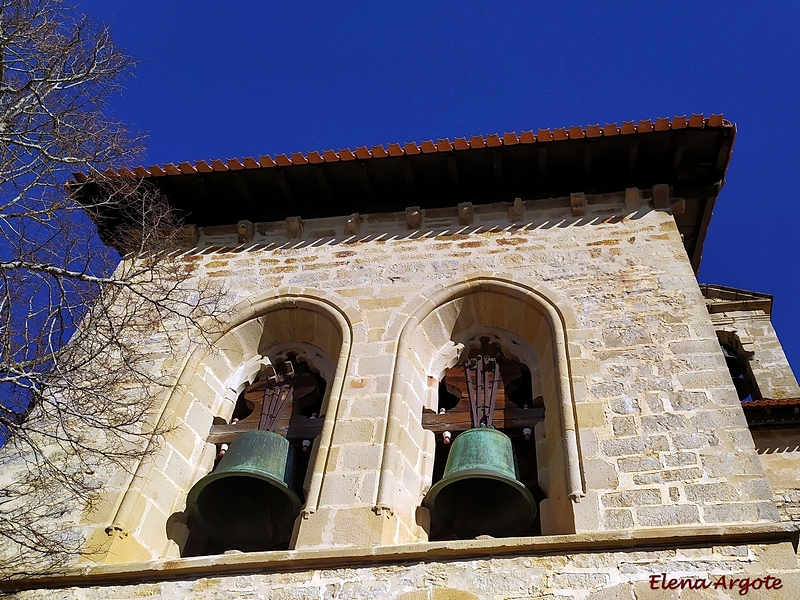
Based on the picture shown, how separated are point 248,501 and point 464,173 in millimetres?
4030

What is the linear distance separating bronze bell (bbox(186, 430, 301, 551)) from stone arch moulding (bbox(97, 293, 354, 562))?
0.24 m

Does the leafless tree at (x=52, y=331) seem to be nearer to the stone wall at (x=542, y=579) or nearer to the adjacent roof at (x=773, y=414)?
the stone wall at (x=542, y=579)

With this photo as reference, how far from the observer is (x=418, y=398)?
6.69 m

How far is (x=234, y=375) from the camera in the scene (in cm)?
745

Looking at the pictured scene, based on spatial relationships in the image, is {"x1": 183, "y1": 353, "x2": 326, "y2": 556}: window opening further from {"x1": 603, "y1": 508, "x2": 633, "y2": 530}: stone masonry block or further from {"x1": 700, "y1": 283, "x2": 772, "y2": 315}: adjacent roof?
{"x1": 700, "y1": 283, "x2": 772, "y2": 315}: adjacent roof

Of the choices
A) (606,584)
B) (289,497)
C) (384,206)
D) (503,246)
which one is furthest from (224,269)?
(606,584)

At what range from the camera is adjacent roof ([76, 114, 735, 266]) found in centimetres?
826

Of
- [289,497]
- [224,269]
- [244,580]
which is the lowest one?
[244,580]

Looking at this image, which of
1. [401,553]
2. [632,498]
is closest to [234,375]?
[401,553]

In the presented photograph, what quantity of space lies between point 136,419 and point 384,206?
3837mm

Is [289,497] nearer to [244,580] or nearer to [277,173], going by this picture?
[244,580]

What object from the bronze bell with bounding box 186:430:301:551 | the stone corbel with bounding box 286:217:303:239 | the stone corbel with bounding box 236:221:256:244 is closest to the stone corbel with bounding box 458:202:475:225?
the stone corbel with bounding box 286:217:303:239

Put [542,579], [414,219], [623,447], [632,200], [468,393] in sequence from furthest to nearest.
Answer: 1. [414,219]
2. [632,200]
3. [468,393]
4. [623,447]
5. [542,579]

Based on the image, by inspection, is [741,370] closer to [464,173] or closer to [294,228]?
[464,173]
